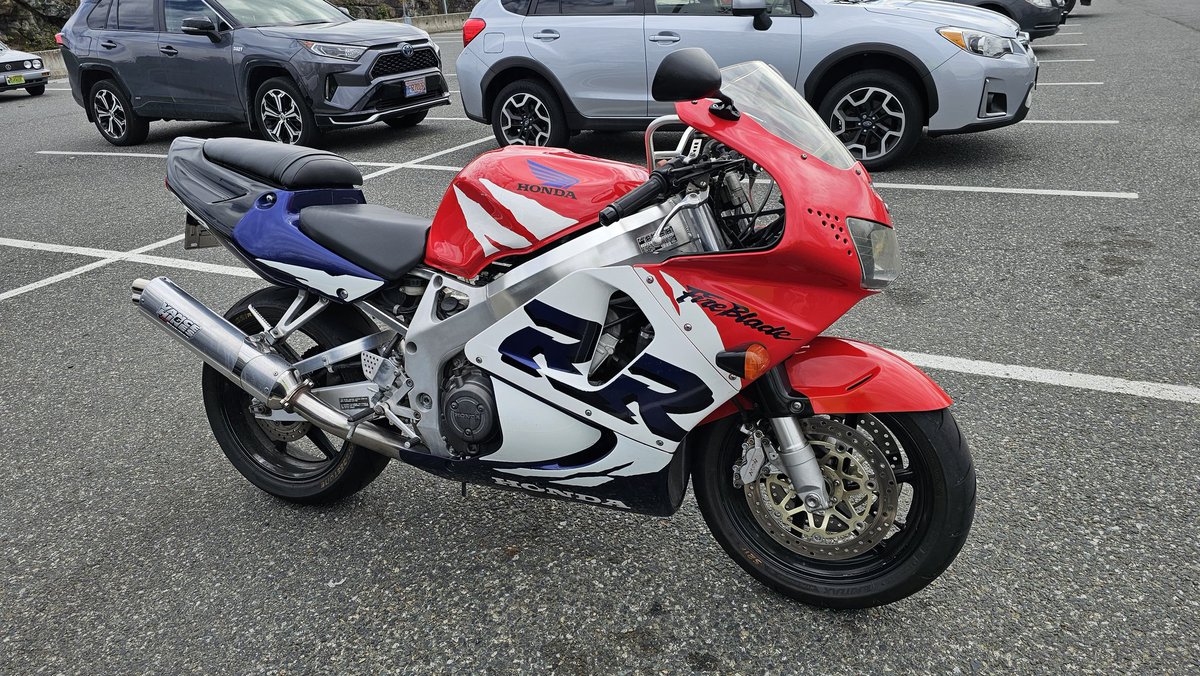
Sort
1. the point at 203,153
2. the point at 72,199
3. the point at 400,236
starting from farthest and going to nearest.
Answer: the point at 72,199 → the point at 203,153 → the point at 400,236

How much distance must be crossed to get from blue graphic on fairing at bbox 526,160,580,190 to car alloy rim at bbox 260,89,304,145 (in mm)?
7355

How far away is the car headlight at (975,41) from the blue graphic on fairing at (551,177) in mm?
5527

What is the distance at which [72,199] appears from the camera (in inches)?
307

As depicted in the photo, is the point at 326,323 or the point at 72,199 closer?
the point at 326,323

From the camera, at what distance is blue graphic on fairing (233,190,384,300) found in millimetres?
2684

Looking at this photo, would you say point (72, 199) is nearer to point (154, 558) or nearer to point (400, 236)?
point (154, 558)

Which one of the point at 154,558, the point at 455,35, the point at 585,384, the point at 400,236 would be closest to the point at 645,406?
the point at 585,384

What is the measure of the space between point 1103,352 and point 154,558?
3.82 m

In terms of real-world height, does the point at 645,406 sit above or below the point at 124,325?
above

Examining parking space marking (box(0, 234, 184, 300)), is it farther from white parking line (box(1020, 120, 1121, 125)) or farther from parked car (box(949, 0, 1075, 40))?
parked car (box(949, 0, 1075, 40))

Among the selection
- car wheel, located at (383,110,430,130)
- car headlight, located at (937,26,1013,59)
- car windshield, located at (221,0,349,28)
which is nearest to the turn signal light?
car headlight, located at (937,26,1013,59)

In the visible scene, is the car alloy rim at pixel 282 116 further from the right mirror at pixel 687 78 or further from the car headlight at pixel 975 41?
the right mirror at pixel 687 78

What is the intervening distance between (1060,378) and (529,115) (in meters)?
5.57

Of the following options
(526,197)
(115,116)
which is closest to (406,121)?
(115,116)
